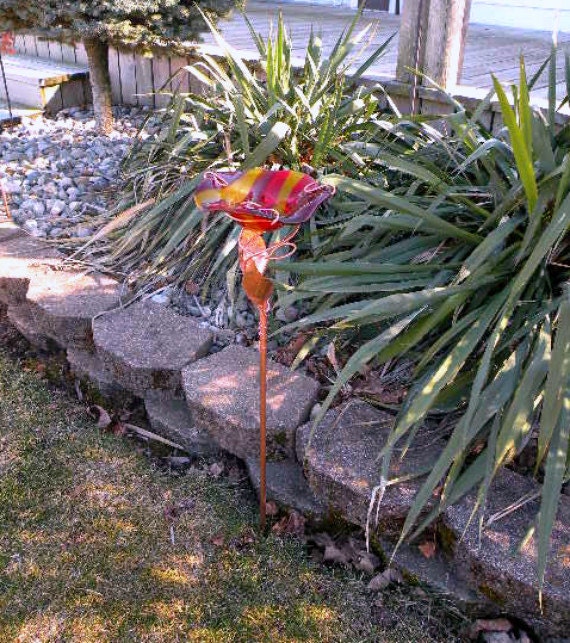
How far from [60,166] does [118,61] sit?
146 centimetres

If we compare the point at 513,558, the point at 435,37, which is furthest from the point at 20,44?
the point at 513,558

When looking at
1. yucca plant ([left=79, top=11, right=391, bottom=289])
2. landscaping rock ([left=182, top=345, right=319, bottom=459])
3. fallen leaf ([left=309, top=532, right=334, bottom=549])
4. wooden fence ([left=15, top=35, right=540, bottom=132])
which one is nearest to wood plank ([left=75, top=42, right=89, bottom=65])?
wooden fence ([left=15, top=35, right=540, bottom=132])

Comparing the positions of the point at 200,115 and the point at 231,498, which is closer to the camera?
the point at 231,498

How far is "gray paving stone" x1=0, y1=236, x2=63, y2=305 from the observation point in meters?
2.66

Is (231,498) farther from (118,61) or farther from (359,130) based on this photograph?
(118,61)

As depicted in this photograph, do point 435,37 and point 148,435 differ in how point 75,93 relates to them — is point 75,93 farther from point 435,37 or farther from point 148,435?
point 148,435

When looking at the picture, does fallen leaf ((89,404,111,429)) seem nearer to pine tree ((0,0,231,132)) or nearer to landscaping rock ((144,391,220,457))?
landscaping rock ((144,391,220,457))

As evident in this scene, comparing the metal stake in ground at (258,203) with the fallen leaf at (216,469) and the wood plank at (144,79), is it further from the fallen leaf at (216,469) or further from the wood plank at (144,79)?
the wood plank at (144,79)

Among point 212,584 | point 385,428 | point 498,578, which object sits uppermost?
point 385,428

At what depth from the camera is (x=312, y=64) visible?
2.74m

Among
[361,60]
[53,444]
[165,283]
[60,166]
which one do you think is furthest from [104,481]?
[361,60]

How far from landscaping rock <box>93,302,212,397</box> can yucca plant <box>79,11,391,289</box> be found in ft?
0.78

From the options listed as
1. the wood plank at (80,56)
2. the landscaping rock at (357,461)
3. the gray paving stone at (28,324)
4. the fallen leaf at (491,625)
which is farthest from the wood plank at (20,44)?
the fallen leaf at (491,625)

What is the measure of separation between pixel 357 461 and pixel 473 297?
583 mm
